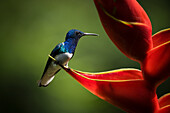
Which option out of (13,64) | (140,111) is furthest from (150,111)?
(13,64)

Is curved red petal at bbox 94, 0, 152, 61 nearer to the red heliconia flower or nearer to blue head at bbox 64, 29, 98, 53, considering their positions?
the red heliconia flower

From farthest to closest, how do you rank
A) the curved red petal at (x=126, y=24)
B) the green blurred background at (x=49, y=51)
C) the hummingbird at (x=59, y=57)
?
the green blurred background at (x=49, y=51) → the hummingbird at (x=59, y=57) → the curved red petal at (x=126, y=24)

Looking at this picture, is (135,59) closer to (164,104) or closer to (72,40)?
(164,104)

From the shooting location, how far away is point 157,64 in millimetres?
378

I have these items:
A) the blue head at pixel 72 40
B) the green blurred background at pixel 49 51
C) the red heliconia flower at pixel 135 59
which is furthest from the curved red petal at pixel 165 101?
the green blurred background at pixel 49 51

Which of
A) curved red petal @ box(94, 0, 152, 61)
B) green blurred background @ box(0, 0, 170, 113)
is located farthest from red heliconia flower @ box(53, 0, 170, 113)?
green blurred background @ box(0, 0, 170, 113)

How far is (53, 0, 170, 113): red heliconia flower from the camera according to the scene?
357 mm

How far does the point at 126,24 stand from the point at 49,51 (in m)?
1.29

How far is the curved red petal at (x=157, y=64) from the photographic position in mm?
366

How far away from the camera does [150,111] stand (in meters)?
0.39

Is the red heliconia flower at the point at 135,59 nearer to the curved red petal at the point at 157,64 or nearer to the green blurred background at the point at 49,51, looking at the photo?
the curved red petal at the point at 157,64

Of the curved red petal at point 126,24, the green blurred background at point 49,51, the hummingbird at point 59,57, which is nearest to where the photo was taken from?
the curved red petal at point 126,24

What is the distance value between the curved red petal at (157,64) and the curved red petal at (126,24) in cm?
2

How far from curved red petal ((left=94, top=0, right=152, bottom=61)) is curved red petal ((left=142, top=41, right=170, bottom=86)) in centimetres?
2
